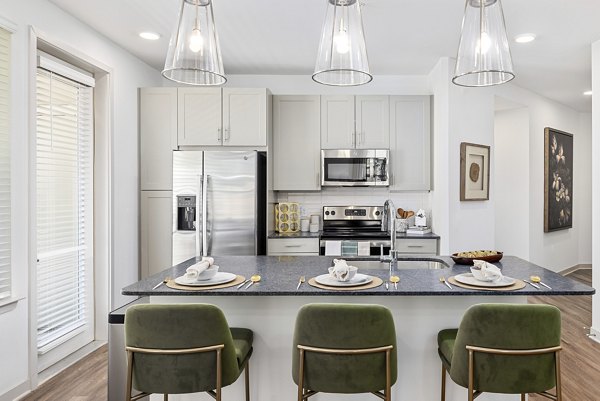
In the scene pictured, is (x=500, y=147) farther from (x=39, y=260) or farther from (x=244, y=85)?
(x=39, y=260)

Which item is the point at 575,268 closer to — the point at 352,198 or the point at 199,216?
the point at 352,198

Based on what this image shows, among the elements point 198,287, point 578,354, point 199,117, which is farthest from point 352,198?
point 198,287

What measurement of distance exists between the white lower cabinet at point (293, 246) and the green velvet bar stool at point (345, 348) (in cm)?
248

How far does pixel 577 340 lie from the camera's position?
3734 millimetres

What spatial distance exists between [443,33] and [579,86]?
2.88 metres

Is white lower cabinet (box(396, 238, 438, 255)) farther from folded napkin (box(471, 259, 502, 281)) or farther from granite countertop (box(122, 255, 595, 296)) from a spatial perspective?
folded napkin (box(471, 259, 502, 281))

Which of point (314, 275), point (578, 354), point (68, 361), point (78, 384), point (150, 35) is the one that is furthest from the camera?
point (150, 35)

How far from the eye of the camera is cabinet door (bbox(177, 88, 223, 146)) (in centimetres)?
422

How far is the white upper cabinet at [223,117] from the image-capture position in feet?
13.8

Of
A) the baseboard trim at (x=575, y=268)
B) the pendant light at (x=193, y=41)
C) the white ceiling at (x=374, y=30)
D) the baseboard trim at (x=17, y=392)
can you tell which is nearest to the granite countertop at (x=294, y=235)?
the white ceiling at (x=374, y=30)

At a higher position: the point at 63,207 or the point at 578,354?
the point at 63,207

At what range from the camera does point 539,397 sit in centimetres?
266

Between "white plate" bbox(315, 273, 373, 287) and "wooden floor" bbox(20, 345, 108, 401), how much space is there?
1726mm

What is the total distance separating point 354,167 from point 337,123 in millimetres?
513
